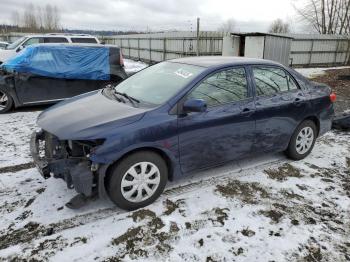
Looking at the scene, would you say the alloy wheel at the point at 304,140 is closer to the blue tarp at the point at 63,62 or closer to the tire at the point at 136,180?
the tire at the point at 136,180

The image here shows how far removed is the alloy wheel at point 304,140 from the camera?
4.64 m

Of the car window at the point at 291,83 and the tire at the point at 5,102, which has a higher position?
the car window at the point at 291,83

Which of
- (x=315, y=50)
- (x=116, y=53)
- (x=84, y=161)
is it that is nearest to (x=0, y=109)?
(x=116, y=53)

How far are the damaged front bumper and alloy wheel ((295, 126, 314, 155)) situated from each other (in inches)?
127

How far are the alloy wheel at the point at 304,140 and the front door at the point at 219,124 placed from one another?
3.65 feet

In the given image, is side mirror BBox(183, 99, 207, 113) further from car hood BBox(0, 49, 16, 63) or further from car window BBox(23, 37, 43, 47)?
car window BBox(23, 37, 43, 47)

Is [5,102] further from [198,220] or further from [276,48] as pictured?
[276,48]

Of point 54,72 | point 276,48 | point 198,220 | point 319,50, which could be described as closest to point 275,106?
point 198,220

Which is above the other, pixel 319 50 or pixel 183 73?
pixel 319 50

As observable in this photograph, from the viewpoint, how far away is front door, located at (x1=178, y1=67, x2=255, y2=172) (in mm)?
3426

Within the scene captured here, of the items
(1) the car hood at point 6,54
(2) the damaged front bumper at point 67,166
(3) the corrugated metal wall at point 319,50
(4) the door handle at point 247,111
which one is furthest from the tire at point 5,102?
(3) the corrugated metal wall at point 319,50

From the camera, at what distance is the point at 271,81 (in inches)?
166

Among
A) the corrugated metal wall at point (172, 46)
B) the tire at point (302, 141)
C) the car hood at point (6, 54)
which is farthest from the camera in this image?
the corrugated metal wall at point (172, 46)

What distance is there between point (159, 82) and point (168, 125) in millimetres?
819
